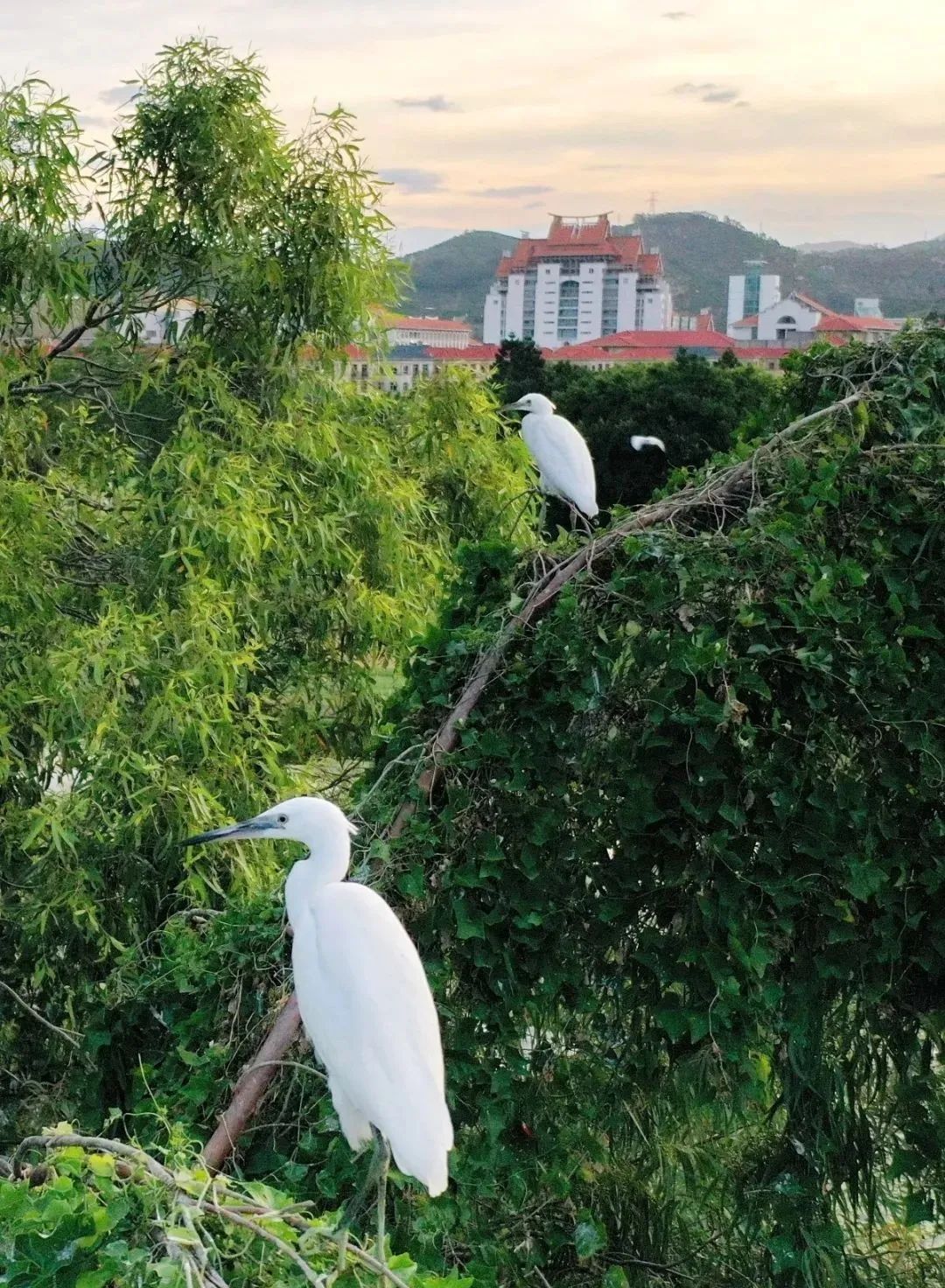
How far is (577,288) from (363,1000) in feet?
286

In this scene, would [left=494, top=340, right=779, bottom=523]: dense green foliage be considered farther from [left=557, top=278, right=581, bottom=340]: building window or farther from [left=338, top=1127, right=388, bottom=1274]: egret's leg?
[left=557, top=278, right=581, bottom=340]: building window

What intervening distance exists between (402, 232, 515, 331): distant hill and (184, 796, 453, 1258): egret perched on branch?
74.5m

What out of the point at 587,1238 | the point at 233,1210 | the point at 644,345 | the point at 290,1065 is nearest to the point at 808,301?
the point at 644,345

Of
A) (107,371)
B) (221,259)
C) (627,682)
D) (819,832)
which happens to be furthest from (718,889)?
(107,371)

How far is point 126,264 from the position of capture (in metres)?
4.60

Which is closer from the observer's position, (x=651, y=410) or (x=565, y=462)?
(x=565, y=462)

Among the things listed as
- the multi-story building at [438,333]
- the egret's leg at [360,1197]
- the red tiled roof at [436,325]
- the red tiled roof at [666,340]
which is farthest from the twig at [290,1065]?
the red tiled roof at [666,340]

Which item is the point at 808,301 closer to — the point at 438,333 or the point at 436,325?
the point at 438,333

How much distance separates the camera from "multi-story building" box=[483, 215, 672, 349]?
79.7 m

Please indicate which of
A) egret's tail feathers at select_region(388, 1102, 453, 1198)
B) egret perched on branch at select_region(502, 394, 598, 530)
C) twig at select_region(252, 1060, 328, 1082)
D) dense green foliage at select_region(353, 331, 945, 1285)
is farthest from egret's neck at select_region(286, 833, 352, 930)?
egret perched on branch at select_region(502, 394, 598, 530)

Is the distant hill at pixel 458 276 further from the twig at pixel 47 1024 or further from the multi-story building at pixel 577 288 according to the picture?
the twig at pixel 47 1024

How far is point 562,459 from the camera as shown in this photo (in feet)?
14.4

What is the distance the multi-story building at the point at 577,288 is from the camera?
79688mm

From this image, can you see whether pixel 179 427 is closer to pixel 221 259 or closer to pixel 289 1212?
pixel 221 259
